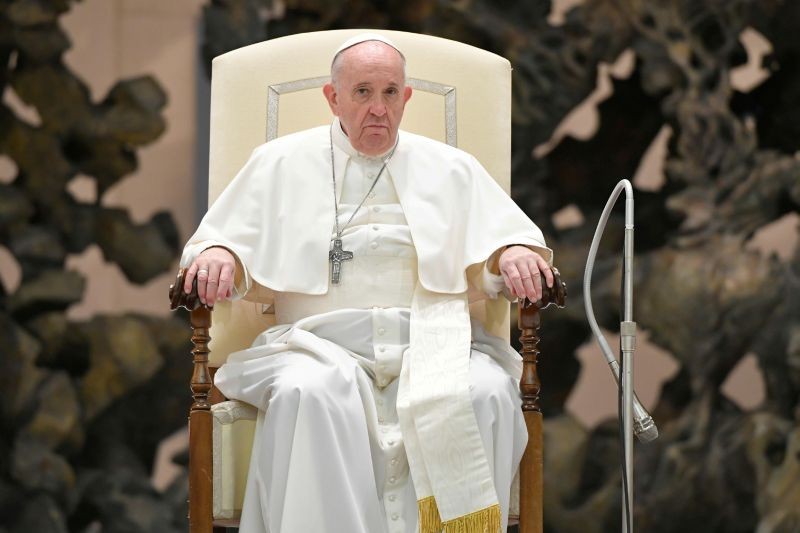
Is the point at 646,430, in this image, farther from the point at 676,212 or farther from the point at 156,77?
the point at 156,77

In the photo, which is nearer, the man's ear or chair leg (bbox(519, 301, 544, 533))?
chair leg (bbox(519, 301, 544, 533))

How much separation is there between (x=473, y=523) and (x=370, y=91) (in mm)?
1246

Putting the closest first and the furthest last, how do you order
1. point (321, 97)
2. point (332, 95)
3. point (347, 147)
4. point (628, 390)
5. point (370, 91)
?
1. point (628, 390)
2. point (370, 91)
3. point (332, 95)
4. point (347, 147)
5. point (321, 97)

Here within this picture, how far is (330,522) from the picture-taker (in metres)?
3.63

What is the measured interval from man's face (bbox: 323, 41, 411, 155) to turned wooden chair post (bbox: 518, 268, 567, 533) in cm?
70

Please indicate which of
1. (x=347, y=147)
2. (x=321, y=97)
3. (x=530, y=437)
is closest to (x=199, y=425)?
(x=530, y=437)

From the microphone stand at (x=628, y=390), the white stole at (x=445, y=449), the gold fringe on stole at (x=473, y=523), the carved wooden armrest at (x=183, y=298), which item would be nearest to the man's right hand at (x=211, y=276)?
the carved wooden armrest at (x=183, y=298)

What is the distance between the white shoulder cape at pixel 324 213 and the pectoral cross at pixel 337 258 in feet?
0.06

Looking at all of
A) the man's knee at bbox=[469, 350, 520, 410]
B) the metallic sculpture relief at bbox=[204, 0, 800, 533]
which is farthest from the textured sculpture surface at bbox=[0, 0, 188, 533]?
the man's knee at bbox=[469, 350, 520, 410]

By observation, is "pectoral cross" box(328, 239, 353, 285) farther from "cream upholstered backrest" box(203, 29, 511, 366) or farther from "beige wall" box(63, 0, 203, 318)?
"beige wall" box(63, 0, 203, 318)

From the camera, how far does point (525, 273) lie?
3887mm

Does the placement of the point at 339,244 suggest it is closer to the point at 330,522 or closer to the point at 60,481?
the point at 330,522

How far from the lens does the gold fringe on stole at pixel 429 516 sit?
12.1 ft

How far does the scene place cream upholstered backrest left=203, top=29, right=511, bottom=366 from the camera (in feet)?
15.5
